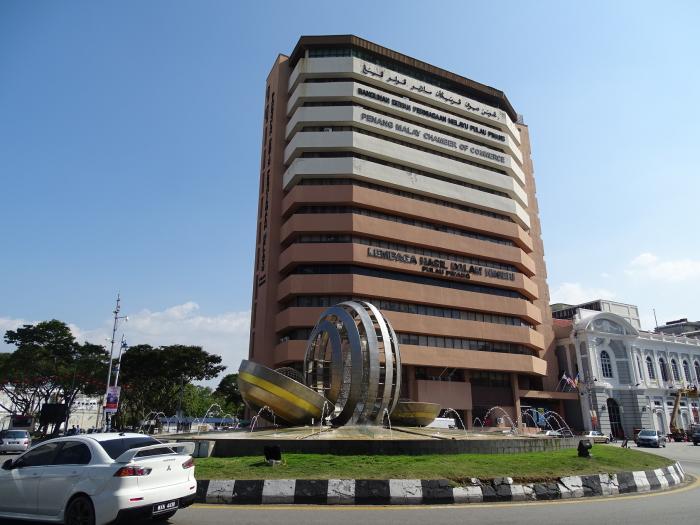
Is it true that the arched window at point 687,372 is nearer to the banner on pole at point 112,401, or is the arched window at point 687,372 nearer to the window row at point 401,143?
the window row at point 401,143

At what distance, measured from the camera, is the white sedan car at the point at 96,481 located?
698cm

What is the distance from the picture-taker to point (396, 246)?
51219mm

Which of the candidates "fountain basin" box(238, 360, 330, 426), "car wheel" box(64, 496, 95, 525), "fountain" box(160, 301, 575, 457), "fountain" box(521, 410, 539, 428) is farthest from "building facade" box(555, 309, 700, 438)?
"car wheel" box(64, 496, 95, 525)

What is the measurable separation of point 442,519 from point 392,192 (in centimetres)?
4697

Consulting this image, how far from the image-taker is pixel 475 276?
54094 millimetres

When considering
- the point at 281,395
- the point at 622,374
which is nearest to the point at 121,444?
the point at 281,395

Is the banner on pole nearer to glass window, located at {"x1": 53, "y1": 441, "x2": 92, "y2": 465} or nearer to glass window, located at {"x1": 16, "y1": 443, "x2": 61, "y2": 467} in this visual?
glass window, located at {"x1": 16, "y1": 443, "x2": 61, "y2": 467}

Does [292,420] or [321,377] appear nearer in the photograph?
[292,420]

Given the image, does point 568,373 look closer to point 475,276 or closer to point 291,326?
point 475,276

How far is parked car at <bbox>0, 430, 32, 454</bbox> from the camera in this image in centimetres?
2553

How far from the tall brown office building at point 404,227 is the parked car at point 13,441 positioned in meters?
21.6

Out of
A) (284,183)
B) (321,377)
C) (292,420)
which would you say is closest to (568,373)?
(284,183)

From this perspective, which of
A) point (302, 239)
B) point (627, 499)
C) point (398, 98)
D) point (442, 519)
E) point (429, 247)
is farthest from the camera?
point (398, 98)

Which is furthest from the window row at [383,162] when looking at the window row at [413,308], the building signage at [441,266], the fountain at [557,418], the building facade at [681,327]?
the building facade at [681,327]
